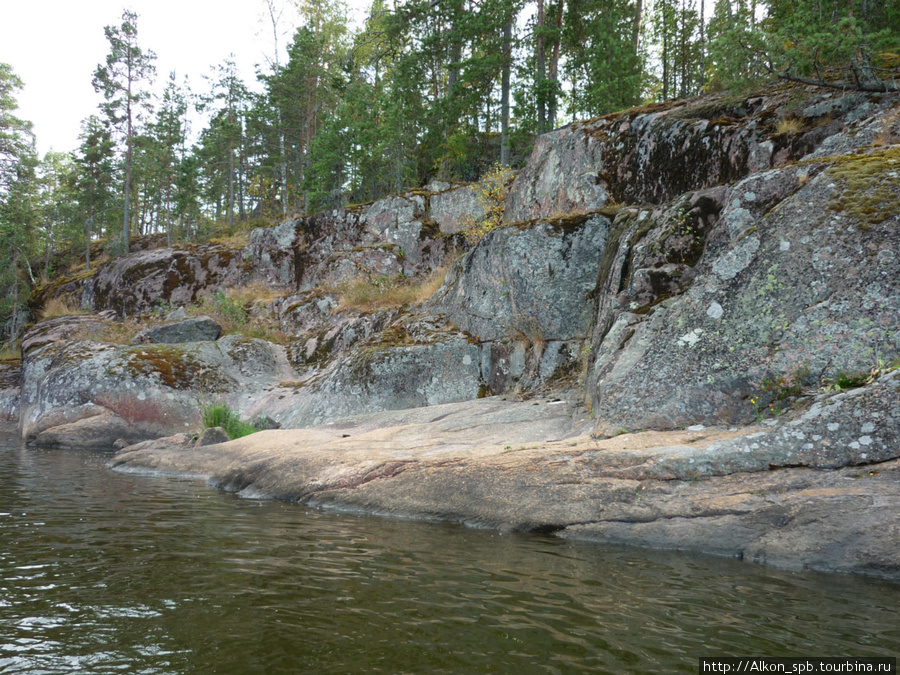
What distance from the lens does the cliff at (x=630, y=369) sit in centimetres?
571

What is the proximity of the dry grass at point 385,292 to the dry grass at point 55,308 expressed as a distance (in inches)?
727

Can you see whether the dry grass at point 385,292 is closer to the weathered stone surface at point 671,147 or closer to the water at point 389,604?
the weathered stone surface at point 671,147

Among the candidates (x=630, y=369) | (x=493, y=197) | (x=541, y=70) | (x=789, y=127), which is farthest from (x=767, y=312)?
(x=541, y=70)

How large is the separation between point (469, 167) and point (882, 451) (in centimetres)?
2523

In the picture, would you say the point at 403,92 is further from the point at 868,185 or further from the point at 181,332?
the point at 868,185

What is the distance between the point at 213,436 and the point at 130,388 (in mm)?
5557

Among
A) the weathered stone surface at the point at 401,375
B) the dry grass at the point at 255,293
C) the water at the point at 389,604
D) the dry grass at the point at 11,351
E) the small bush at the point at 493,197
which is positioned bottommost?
the water at the point at 389,604

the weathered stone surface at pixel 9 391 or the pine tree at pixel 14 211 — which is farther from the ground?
the pine tree at pixel 14 211

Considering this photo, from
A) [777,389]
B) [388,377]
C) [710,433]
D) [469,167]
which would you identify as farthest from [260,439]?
[469,167]

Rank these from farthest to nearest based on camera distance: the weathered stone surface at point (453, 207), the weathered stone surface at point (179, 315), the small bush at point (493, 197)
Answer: the weathered stone surface at point (453, 207) → the weathered stone surface at point (179, 315) → the small bush at point (493, 197)

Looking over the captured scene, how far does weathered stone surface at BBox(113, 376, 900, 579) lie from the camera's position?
4.93 m

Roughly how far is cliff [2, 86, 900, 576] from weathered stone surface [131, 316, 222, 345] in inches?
82.2

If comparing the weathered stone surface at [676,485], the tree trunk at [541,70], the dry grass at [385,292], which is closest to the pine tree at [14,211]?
the dry grass at [385,292]

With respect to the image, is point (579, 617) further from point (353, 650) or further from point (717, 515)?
point (717, 515)
